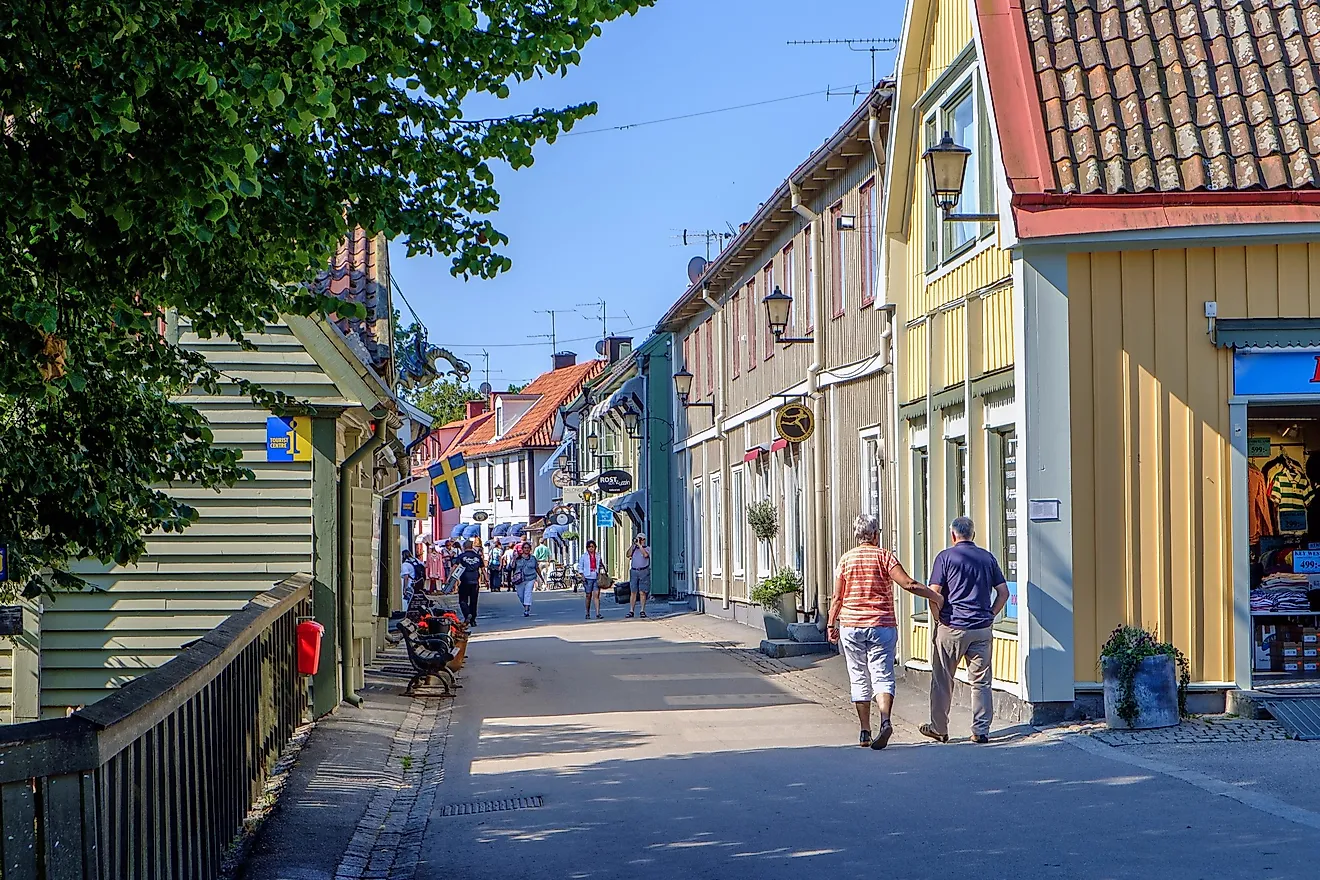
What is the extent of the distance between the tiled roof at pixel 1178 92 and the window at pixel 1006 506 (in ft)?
8.13

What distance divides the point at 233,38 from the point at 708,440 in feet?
91.1

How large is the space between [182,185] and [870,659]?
7618mm

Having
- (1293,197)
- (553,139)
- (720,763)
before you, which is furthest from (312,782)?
(1293,197)

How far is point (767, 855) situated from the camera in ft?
26.6

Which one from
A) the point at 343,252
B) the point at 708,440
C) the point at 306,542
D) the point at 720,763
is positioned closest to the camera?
the point at 720,763

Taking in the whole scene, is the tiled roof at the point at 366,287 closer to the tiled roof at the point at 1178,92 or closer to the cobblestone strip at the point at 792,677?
the cobblestone strip at the point at 792,677

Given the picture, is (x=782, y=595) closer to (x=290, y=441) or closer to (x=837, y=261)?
Answer: (x=837, y=261)

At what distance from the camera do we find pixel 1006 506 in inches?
554

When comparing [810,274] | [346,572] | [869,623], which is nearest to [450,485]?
[810,274]

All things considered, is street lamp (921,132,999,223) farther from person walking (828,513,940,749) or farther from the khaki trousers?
the khaki trousers

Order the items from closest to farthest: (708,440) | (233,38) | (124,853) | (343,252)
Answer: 1. (124,853)
2. (233,38)
3. (343,252)
4. (708,440)

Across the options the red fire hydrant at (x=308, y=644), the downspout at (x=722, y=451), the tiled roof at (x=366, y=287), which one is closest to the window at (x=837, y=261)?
the tiled roof at (x=366, y=287)

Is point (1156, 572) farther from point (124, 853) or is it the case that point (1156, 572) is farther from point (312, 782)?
point (124, 853)

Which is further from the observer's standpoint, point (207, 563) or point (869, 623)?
point (207, 563)
